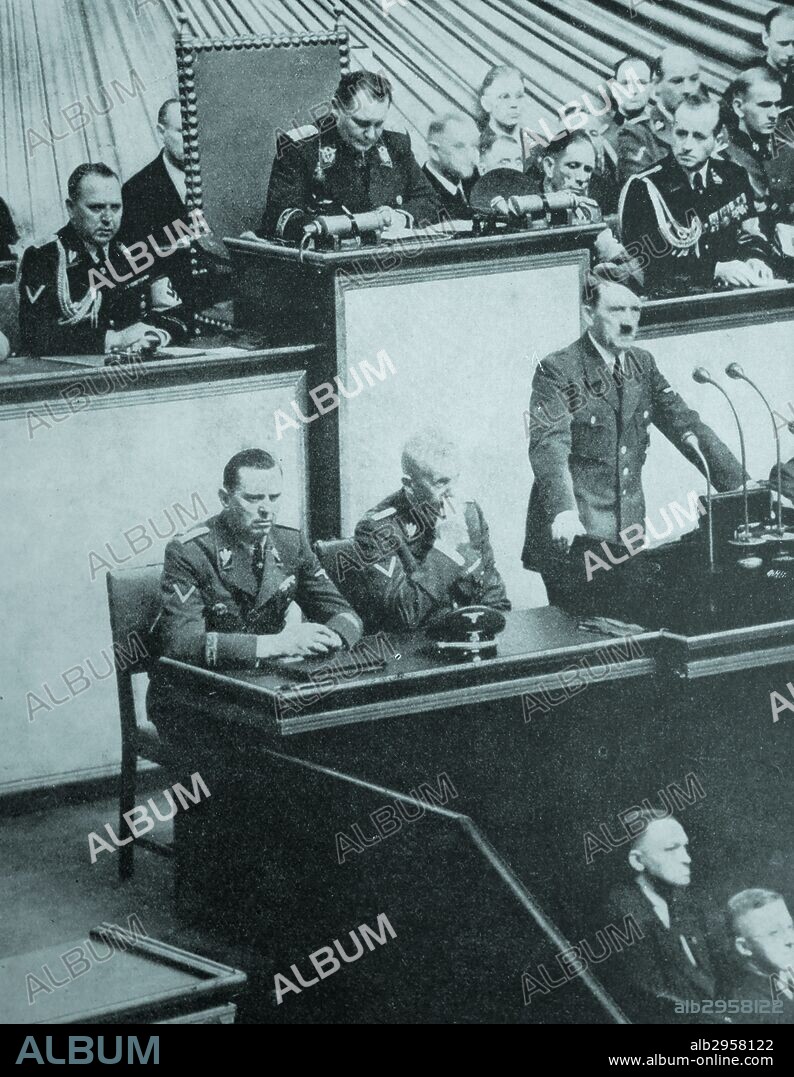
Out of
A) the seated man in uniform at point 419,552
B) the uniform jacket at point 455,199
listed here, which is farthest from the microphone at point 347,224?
the seated man in uniform at point 419,552

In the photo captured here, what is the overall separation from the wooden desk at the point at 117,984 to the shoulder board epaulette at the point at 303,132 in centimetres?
222

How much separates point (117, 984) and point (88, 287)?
1863 millimetres

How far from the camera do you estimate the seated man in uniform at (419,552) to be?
4219 mm

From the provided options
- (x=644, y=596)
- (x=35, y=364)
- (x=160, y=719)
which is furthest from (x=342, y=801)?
(x=35, y=364)

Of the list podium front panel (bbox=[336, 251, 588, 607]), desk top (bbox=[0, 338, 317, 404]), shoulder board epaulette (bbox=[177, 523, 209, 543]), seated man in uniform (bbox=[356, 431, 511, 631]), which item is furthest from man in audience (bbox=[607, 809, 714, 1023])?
desk top (bbox=[0, 338, 317, 404])

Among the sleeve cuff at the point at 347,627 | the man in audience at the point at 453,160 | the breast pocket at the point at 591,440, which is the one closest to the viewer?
the sleeve cuff at the point at 347,627

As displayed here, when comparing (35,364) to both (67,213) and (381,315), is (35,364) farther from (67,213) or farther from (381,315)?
(381,315)

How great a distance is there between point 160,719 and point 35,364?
3.35 feet

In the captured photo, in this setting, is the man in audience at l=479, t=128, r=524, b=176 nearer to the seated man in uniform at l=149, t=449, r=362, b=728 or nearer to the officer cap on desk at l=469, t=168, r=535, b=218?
the officer cap on desk at l=469, t=168, r=535, b=218

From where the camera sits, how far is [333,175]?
14.6 feet

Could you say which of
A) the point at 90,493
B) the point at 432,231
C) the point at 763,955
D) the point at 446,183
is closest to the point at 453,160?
the point at 446,183

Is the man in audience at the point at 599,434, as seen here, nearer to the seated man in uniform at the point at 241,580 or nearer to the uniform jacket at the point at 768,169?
the uniform jacket at the point at 768,169

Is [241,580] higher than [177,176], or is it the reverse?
[177,176]

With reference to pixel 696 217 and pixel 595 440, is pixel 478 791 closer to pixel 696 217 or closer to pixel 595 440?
pixel 595 440
